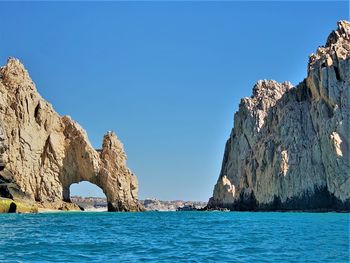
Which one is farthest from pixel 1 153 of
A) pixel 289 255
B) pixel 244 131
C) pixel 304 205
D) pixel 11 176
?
pixel 244 131

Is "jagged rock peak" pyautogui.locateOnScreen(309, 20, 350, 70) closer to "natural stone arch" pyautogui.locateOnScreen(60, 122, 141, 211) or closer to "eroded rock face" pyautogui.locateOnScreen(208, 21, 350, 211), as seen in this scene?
"eroded rock face" pyautogui.locateOnScreen(208, 21, 350, 211)

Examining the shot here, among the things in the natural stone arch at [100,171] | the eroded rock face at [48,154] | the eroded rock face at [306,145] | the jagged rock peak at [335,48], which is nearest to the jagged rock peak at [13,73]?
the eroded rock face at [48,154]

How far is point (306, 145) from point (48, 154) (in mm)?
54389

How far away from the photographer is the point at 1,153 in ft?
294

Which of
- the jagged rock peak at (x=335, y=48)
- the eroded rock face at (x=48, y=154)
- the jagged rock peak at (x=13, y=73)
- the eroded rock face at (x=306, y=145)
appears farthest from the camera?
the jagged rock peak at (x=335, y=48)

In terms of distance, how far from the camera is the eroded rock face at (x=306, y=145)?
10431 centimetres

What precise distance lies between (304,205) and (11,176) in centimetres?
5671

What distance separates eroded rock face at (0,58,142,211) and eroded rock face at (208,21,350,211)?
32538 millimetres

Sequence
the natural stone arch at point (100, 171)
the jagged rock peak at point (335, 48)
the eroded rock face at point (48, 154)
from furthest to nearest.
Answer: the jagged rock peak at point (335, 48) < the natural stone arch at point (100, 171) < the eroded rock face at point (48, 154)

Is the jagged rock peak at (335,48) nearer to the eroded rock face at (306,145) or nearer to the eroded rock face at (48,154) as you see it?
the eroded rock face at (306,145)

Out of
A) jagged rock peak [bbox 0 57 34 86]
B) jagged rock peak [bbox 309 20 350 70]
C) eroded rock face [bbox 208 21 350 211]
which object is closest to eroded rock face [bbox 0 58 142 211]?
jagged rock peak [bbox 0 57 34 86]

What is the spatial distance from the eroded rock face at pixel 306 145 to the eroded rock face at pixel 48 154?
107ft

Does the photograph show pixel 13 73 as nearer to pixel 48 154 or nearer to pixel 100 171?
pixel 48 154

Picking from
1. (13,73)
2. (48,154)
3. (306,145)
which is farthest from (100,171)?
(306,145)
